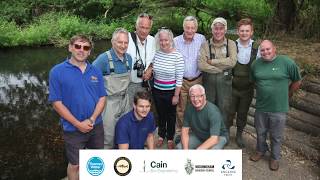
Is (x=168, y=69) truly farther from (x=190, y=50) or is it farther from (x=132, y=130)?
(x=132, y=130)

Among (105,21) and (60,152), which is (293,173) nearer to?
(60,152)

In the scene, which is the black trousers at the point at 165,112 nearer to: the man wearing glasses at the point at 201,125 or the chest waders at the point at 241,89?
the man wearing glasses at the point at 201,125

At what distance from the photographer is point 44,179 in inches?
261

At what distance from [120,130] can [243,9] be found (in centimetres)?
1832

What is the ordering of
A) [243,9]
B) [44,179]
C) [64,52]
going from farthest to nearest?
1. [243,9]
2. [64,52]
3. [44,179]

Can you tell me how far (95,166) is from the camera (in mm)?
3703

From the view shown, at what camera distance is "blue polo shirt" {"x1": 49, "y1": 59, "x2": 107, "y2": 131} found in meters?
4.03

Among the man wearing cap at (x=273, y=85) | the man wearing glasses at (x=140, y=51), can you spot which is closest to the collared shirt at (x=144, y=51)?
the man wearing glasses at (x=140, y=51)

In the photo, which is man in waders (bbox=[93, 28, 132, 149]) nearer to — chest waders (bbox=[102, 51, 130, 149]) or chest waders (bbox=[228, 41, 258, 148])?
chest waders (bbox=[102, 51, 130, 149])

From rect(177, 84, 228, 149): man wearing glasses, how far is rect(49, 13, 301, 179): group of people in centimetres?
1

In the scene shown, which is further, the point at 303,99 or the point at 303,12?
the point at 303,12

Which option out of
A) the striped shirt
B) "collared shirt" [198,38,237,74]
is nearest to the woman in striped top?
the striped shirt

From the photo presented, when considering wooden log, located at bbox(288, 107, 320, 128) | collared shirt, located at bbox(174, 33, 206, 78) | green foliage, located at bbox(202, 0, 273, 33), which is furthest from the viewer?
green foliage, located at bbox(202, 0, 273, 33)

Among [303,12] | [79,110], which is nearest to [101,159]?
[79,110]
